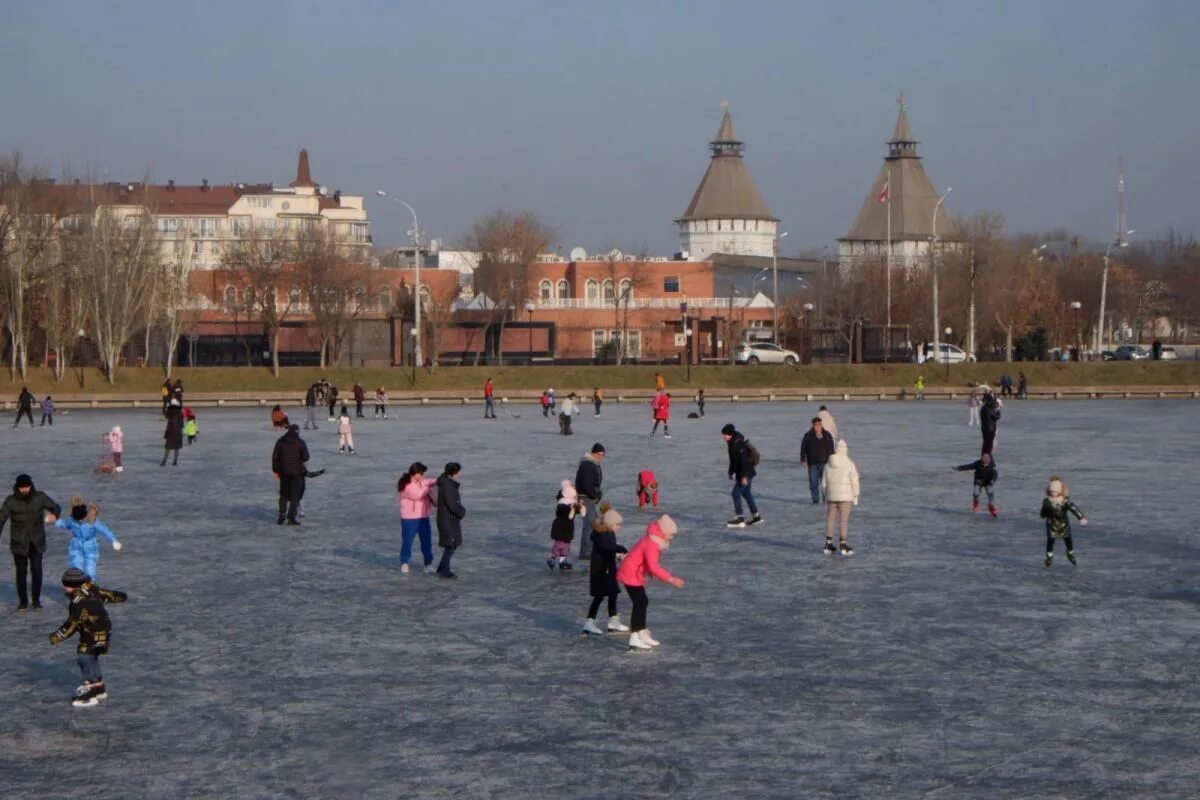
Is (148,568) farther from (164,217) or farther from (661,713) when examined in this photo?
(164,217)

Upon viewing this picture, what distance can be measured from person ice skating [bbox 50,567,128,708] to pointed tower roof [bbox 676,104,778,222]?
14561 cm

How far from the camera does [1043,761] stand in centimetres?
1084

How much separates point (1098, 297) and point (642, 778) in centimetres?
11005

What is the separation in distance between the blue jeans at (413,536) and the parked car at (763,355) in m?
66.8

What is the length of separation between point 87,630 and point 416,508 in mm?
6397

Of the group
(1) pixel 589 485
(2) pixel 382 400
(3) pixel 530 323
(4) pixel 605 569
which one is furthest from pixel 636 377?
(4) pixel 605 569

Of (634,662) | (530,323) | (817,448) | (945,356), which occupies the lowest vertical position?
(634,662)

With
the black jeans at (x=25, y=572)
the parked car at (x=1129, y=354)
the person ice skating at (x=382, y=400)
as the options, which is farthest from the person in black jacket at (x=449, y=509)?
the parked car at (x=1129, y=354)

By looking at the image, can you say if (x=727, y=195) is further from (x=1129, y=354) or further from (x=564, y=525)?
(x=564, y=525)

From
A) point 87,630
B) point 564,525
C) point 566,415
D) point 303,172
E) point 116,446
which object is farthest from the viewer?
point 303,172

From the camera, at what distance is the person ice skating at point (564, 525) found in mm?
18209

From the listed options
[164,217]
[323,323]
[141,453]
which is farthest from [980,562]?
[164,217]

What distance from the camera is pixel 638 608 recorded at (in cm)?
1417

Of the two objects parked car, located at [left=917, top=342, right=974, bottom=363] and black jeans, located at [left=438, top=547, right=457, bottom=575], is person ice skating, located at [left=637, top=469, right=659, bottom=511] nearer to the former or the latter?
black jeans, located at [left=438, top=547, right=457, bottom=575]
